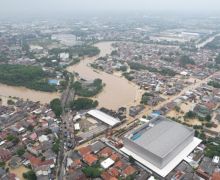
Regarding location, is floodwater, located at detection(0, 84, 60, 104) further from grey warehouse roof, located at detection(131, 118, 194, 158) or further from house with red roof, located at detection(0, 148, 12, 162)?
grey warehouse roof, located at detection(131, 118, 194, 158)

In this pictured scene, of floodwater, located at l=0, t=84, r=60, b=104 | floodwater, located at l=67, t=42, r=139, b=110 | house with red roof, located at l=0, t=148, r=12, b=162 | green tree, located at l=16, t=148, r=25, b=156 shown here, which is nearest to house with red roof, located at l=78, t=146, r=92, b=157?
green tree, located at l=16, t=148, r=25, b=156

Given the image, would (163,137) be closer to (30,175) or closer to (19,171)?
(30,175)

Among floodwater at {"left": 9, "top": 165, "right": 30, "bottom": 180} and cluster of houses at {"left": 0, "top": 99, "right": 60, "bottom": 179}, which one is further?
cluster of houses at {"left": 0, "top": 99, "right": 60, "bottom": 179}

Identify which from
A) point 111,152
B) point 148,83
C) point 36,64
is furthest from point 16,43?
point 111,152

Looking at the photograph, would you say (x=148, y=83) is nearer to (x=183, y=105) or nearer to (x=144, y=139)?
(x=183, y=105)

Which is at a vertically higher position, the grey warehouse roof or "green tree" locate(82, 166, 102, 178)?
the grey warehouse roof

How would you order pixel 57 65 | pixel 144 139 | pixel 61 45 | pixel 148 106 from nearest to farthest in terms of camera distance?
pixel 144 139 < pixel 148 106 < pixel 57 65 < pixel 61 45

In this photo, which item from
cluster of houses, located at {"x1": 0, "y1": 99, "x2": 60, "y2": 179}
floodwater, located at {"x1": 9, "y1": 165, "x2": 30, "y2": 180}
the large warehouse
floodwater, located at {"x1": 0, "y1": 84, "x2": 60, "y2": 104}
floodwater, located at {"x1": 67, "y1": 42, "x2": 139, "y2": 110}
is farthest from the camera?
floodwater, located at {"x1": 0, "y1": 84, "x2": 60, "y2": 104}
